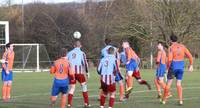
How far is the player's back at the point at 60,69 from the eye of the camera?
14125 millimetres

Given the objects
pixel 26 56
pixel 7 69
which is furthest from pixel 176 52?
pixel 26 56

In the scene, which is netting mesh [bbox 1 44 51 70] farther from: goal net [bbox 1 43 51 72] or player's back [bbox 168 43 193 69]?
player's back [bbox 168 43 193 69]

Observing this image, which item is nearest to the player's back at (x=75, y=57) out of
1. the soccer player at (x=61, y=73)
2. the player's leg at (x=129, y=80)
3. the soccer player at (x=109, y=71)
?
the soccer player at (x=109, y=71)

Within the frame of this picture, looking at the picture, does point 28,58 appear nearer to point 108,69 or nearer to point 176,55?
point 176,55

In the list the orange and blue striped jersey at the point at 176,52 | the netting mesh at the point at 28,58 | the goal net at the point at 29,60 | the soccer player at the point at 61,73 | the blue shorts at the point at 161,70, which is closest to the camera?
the soccer player at the point at 61,73

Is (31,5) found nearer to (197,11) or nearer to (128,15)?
(128,15)

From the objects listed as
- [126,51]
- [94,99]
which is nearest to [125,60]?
[126,51]

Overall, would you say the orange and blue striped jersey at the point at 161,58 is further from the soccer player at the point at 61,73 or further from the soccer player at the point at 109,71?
the soccer player at the point at 61,73

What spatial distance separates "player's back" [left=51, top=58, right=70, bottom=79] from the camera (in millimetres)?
14125

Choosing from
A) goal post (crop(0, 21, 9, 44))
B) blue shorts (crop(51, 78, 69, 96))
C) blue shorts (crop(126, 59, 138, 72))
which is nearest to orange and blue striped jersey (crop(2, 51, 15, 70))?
blue shorts (crop(126, 59, 138, 72))

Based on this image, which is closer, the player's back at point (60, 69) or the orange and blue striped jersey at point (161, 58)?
the player's back at point (60, 69)

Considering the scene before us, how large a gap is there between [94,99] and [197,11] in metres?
41.7

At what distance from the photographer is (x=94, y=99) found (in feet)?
62.9

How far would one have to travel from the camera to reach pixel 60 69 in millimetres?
14141
